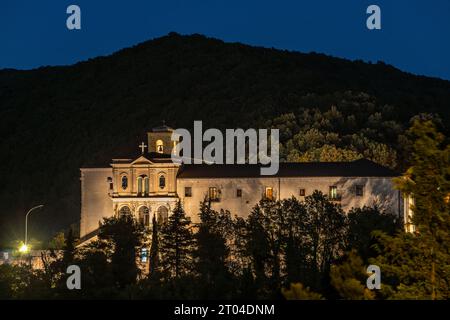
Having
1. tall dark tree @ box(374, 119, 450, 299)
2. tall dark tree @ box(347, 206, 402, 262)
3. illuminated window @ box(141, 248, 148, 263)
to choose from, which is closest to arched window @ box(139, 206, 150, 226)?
illuminated window @ box(141, 248, 148, 263)

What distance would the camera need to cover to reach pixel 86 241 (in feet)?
275

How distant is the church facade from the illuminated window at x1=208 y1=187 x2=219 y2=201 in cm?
4

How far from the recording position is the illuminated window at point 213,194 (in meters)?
83.6

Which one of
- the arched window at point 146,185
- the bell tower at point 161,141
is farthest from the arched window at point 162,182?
the bell tower at point 161,141

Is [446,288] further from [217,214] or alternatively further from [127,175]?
[127,175]

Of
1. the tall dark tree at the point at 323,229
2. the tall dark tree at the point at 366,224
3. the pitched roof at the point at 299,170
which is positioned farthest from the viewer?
the pitched roof at the point at 299,170

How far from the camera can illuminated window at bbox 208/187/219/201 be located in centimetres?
8356

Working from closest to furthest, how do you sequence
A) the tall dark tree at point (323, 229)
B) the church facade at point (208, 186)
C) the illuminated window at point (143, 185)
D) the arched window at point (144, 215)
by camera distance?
the tall dark tree at point (323, 229), the church facade at point (208, 186), the arched window at point (144, 215), the illuminated window at point (143, 185)

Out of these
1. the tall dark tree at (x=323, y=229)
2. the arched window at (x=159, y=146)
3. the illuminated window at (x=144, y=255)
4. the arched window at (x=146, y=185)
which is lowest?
the illuminated window at (x=144, y=255)

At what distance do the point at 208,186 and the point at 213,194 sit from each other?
24.3 inches

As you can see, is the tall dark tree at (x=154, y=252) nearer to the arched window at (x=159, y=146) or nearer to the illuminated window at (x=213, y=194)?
the illuminated window at (x=213, y=194)

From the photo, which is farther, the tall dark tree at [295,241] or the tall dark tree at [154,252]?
the tall dark tree at [154,252]
